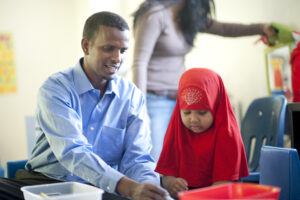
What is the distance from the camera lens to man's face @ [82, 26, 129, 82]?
163 centimetres

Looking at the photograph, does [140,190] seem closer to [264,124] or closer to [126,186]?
[126,186]

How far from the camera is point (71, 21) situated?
5.79 metres

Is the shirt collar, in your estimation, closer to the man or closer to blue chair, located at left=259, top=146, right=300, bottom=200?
the man

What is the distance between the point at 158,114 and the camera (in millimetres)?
2459

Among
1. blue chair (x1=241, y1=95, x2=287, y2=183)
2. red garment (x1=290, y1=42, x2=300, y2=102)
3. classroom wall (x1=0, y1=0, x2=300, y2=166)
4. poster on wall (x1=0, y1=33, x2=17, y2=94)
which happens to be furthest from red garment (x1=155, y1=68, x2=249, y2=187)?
poster on wall (x1=0, y1=33, x2=17, y2=94)

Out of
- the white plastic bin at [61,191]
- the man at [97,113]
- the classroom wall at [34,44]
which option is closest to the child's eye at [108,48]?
the man at [97,113]

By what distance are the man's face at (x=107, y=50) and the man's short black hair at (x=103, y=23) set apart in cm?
2

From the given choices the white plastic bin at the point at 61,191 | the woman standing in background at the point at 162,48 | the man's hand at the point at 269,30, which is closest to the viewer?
the white plastic bin at the point at 61,191

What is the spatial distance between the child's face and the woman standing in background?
41.1 inches

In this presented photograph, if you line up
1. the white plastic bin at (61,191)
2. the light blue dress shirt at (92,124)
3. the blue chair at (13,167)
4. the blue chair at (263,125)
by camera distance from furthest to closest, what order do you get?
the blue chair at (263,125), the blue chair at (13,167), the light blue dress shirt at (92,124), the white plastic bin at (61,191)

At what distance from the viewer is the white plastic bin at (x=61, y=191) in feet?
3.20

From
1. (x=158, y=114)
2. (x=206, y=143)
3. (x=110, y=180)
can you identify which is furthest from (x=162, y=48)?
(x=110, y=180)

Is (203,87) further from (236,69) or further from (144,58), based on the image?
(236,69)

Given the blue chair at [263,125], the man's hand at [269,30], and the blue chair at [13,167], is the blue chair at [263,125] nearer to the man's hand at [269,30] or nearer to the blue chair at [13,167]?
the man's hand at [269,30]
